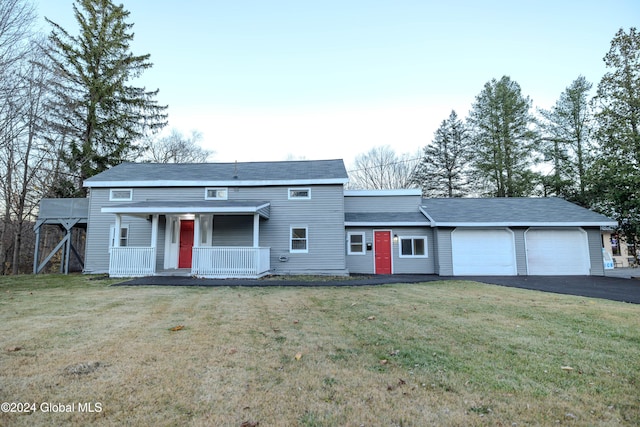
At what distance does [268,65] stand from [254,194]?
27.3 ft

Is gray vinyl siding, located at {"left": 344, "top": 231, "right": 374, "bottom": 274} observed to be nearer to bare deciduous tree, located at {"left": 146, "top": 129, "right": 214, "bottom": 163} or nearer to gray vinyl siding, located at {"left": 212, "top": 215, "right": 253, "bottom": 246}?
gray vinyl siding, located at {"left": 212, "top": 215, "right": 253, "bottom": 246}

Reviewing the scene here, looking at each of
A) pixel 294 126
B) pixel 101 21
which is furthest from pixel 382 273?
pixel 101 21

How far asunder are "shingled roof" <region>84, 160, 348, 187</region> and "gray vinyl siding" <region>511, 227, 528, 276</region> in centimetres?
895

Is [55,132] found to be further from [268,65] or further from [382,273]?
[382,273]

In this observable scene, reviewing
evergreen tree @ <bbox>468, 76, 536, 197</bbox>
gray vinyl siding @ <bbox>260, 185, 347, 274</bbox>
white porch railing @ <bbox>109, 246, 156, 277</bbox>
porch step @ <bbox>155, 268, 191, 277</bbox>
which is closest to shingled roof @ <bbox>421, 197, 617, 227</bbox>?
gray vinyl siding @ <bbox>260, 185, 347, 274</bbox>

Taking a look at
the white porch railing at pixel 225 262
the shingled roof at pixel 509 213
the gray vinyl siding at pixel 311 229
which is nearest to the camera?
the white porch railing at pixel 225 262

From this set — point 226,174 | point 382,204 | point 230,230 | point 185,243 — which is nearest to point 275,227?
point 230,230

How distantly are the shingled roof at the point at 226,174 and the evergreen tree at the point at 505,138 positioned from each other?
616 inches

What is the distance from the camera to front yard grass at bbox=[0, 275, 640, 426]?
7.98ft

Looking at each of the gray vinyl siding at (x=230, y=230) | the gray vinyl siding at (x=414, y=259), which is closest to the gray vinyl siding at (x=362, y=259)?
the gray vinyl siding at (x=414, y=259)

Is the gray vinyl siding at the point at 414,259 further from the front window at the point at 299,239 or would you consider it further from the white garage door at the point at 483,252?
the front window at the point at 299,239

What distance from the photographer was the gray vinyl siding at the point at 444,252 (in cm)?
1497

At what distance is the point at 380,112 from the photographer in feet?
76.3

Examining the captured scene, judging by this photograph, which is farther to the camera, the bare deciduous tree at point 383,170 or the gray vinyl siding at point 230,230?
the bare deciduous tree at point 383,170
